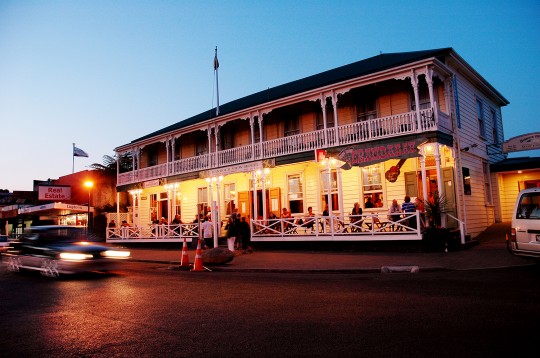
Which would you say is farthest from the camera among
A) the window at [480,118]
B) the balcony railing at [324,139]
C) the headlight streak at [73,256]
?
the window at [480,118]

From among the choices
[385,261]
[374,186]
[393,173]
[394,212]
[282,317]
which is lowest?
[385,261]

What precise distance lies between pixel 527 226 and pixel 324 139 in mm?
9876

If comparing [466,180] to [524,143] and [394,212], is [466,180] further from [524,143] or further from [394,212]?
[394,212]

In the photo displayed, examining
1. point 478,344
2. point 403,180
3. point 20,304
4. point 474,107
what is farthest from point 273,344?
point 474,107

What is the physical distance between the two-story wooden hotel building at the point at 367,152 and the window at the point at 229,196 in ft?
0.20

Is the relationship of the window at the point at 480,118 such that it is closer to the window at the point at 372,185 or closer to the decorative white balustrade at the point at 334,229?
the window at the point at 372,185

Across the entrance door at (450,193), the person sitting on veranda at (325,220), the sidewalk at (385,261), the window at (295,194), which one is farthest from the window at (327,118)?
the sidewalk at (385,261)

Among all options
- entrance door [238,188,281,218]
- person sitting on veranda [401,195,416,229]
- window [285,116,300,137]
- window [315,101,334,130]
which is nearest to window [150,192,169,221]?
entrance door [238,188,281,218]

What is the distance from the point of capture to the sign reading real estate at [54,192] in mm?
34750

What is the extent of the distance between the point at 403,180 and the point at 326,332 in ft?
44.5

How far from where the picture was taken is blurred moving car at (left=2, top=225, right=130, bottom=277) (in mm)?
10578

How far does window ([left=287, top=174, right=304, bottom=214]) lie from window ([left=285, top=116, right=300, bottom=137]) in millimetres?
2308

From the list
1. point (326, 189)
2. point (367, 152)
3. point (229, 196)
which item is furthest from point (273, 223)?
point (229, 196)

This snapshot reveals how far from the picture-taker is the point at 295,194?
811 inches
